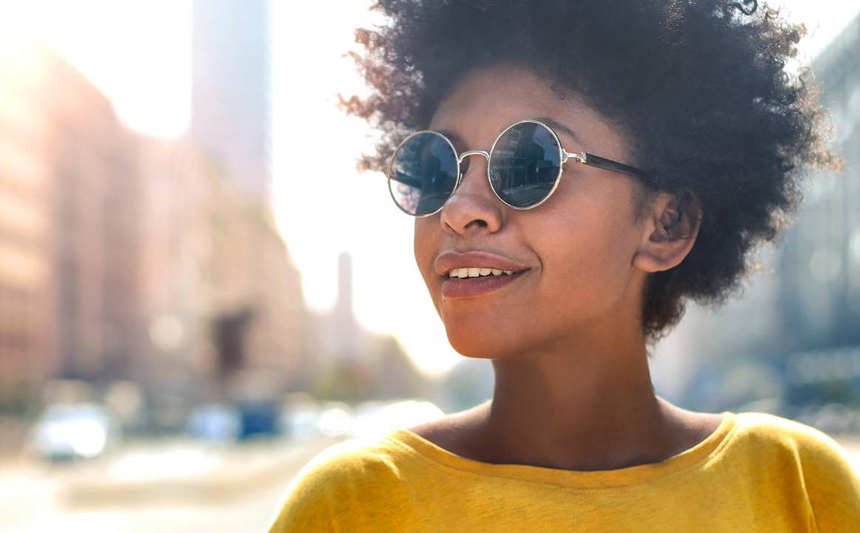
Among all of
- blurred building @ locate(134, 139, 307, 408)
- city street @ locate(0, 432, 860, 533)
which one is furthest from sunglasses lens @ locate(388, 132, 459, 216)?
blurred building @ locate(134, 139, 307, 408)

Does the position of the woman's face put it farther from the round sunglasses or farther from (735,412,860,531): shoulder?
(735,412,860,531): shoulder

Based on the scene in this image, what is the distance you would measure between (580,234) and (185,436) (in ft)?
150

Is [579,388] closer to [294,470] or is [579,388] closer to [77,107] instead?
[294,470]

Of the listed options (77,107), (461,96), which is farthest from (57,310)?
(461,96)

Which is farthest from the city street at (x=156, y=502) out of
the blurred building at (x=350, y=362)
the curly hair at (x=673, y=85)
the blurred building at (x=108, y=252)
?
the blurred building at (x=350, y=362)

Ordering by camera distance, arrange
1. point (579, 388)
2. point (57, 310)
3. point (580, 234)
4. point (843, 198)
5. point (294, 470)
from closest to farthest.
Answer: point (580, 234), point (579, 388), point (294, 470), point (843, 198), point (57, 310)

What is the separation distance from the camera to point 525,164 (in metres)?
1.89

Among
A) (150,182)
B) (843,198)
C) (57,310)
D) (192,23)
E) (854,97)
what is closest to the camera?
(854,97)

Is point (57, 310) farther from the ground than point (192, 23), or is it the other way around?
point (192, 23)

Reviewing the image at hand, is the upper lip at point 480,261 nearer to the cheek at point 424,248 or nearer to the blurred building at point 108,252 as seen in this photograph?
the cheek at point 424,248

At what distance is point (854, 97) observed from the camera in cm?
3878

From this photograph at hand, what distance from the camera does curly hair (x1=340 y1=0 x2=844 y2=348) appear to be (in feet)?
6.67

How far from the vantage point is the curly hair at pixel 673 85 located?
203 cm

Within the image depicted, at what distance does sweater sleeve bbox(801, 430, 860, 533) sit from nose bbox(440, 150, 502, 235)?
706 mm
